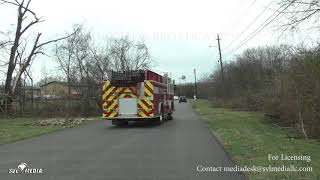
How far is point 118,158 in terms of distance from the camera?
389 inches

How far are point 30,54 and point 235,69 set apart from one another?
31299 mm

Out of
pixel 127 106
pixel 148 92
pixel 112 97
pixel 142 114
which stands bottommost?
pixel 142 114

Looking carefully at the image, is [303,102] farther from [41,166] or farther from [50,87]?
[50,87]

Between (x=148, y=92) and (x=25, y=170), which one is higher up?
(x=148, y=92)

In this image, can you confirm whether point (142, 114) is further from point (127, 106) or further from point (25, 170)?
point (25, 170)

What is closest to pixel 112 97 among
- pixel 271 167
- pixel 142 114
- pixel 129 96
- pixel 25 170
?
pixel 129 96

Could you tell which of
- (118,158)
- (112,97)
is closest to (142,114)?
(112,97)

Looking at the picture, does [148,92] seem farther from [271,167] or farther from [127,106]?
[271,167]

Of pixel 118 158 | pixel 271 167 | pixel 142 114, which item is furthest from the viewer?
pixel 142 114

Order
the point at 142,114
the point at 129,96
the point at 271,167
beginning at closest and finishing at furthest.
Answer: the point at 271,167 < the point at 142,114 < the point at 129,96

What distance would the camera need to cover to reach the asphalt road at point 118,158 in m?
7.77

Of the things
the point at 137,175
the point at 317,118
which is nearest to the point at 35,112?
the point at 317,118

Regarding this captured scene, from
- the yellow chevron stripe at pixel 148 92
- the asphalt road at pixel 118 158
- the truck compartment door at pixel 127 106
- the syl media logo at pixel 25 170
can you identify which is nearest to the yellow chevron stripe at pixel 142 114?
the truck compartment door at pixel 127 106

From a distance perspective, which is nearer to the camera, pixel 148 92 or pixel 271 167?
pixel 271 167
